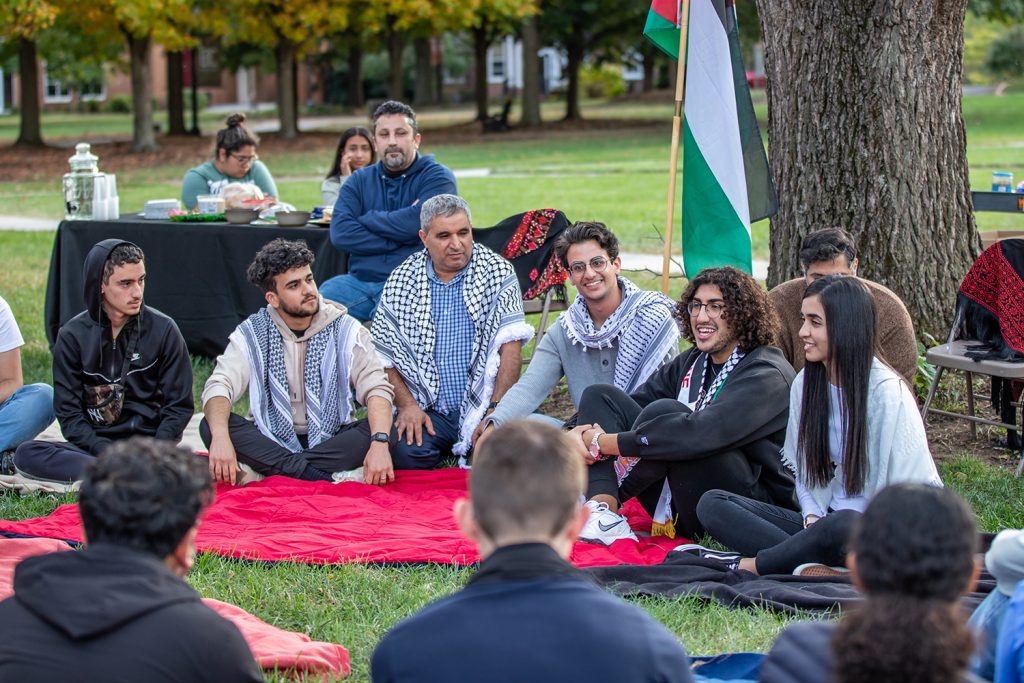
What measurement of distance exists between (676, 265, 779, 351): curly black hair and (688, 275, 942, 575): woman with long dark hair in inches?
17.0

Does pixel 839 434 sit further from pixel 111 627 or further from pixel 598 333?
pixel 111 627

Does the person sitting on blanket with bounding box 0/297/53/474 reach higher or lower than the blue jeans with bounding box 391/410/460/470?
higher

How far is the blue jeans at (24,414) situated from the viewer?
634 cm

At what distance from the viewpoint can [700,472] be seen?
5.10m

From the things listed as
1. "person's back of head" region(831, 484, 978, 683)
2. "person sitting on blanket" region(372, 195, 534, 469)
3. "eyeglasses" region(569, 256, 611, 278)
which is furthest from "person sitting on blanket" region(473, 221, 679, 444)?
"person's back of head" region(831, 484, 978, 683)

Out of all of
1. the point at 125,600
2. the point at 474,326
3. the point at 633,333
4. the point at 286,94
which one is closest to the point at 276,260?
the point at 474,326

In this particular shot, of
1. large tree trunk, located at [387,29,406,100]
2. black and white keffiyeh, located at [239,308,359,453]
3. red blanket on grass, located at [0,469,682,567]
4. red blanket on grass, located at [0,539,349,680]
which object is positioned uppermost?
large tree trunk, located at [387,29,406,100]

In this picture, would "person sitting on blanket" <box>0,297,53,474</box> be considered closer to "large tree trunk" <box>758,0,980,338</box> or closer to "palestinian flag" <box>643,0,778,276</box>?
"palestinian flag" <box>643,0,778,276</box>

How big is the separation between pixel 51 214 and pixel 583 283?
14.2 meters

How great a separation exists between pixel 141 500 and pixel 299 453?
11.9 ft

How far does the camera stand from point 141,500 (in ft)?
8.64

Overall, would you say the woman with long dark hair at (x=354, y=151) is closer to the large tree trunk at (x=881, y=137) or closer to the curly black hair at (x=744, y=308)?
the large tree trunk at (x=881, y=137)

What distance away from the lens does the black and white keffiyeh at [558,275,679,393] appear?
592 cm

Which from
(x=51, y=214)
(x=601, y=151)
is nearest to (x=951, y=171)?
(x=51, y=214)
